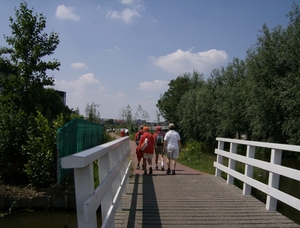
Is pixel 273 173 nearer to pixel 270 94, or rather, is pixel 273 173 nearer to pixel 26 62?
pixel 26 62

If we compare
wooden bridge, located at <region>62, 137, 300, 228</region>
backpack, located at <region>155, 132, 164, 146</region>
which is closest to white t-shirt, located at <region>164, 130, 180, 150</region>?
backpack, located at <region>155, 132, 164, 146</region>

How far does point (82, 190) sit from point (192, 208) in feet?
12.7

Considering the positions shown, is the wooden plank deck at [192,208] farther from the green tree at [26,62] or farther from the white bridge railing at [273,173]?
the green tree at [26,62]

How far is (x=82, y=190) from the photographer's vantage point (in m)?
2.82

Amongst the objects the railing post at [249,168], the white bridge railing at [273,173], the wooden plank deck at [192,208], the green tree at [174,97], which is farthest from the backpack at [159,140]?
the green tree at [174,97]

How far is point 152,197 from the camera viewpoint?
7145mm

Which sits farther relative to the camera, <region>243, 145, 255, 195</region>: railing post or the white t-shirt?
the white t-shirt

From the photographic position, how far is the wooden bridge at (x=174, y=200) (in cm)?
286

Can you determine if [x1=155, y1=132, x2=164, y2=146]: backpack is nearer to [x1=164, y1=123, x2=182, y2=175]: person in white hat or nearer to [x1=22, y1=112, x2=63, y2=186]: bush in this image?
[x1=164, y1=123, x2=182, y2=175]: person in white hat

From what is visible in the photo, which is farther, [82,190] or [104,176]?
[104,176]

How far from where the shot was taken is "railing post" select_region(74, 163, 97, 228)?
109 inches

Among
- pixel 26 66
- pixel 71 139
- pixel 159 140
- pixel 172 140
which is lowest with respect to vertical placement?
pixel 159 140

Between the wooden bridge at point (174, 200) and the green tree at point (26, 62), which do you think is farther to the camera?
the green tree at point (26, 62)

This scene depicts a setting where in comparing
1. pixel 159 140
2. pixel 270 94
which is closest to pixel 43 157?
pixel 159 140
